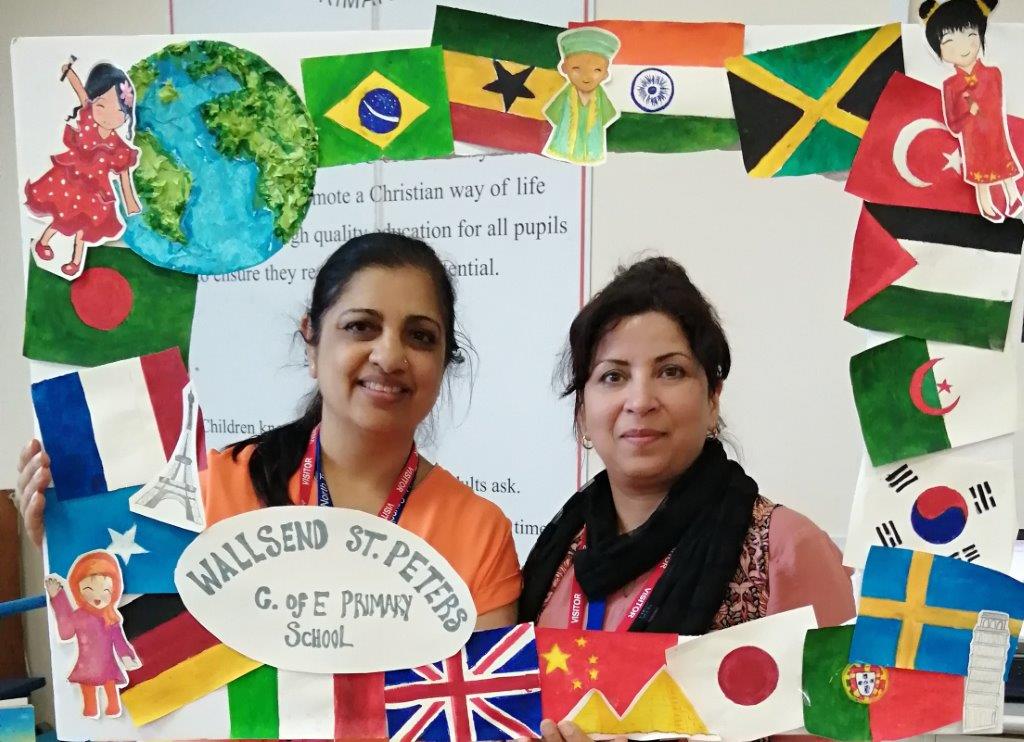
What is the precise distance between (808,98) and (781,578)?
0.62 metres

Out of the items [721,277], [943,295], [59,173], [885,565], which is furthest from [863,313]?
[59,173]

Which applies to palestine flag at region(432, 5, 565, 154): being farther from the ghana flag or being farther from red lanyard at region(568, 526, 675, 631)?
red lanyard at region(568, 526, 675, 631)

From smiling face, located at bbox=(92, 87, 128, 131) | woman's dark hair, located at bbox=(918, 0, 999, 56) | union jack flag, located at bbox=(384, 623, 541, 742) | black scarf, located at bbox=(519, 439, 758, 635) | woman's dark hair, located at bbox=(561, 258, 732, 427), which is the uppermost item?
woman's dark hair, located at bbox=(918, 0, 999, 56)

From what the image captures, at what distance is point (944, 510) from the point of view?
1207 mm

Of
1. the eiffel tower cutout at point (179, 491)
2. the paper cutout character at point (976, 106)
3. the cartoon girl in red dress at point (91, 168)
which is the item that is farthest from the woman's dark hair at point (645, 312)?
the cartoon girl in red dress at point (91, 168)

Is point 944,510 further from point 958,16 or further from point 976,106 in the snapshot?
point 958,16

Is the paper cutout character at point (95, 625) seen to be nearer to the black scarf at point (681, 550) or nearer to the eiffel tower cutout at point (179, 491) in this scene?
the eiffel tower cutout at point (179, 491)

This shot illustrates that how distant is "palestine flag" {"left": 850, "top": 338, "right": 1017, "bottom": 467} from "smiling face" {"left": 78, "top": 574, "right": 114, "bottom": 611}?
104cm

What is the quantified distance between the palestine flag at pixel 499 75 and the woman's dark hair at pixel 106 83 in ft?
1.41

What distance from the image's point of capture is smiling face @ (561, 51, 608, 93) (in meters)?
1.23

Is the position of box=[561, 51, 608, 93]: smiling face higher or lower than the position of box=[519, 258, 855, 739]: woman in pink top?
higher

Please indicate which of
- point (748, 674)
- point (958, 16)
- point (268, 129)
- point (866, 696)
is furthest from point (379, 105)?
point (866, 696)

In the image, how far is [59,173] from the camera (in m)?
1.27

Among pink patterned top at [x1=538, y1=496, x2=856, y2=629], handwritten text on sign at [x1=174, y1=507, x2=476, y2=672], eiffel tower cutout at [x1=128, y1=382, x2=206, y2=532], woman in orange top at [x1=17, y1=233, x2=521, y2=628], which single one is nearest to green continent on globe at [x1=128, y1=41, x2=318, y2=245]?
woman in orange top at [x1=17, y1=233, x2=521, y2=628]
